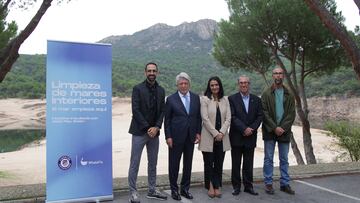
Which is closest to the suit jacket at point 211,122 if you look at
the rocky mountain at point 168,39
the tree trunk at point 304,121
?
the tree trunk at point 304,121

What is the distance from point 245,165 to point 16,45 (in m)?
4.34

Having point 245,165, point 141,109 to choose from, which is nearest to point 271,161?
point 245,165


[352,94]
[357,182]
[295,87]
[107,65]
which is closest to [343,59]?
[295,87]

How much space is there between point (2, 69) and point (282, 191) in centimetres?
508

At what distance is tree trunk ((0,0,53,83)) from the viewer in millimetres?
6875

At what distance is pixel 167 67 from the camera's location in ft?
251

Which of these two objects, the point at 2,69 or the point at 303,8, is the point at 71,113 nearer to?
the point at 2,69

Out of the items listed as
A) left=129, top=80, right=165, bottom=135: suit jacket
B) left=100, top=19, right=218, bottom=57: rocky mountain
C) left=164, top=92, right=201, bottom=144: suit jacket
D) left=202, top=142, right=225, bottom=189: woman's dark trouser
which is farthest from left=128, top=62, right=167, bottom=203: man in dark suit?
left=100, top=19, right=218, bottom=57: rocky mountain

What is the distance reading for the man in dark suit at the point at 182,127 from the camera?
565 cm

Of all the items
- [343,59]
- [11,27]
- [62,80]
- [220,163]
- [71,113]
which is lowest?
[220,163]

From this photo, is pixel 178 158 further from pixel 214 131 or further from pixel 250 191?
pixel 250 191

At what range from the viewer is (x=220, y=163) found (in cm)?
600

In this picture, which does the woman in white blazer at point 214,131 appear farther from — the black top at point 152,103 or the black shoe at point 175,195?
the black top at point 152,103

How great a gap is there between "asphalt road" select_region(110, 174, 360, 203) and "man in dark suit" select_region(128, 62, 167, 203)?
0.54 meters
